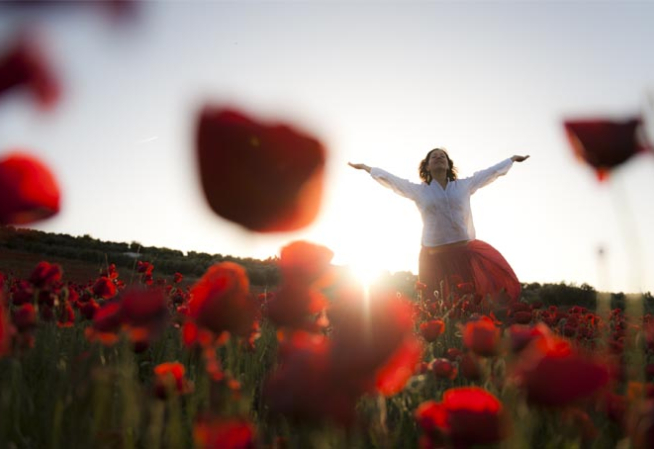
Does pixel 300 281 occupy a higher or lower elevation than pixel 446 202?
lower

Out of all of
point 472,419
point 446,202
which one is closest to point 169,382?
point 472,419

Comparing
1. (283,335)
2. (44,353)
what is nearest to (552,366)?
(283,335)

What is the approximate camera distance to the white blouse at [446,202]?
7.24m

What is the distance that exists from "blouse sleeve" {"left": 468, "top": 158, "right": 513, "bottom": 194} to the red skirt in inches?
28.6

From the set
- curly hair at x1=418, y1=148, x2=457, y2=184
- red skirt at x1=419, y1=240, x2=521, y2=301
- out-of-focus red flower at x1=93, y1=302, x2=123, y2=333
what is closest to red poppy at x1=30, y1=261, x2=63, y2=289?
out-of-focus red flower at x1=93, y1=302, x2=123, y2=333

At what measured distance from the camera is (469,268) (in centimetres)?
687

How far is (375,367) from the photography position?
2.68 feet

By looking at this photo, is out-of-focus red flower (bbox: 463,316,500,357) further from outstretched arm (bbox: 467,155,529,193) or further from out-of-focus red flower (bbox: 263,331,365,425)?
outstretched arm (bbox: 467,155,529,193)

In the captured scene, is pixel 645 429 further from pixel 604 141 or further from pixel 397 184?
pixel 397 184

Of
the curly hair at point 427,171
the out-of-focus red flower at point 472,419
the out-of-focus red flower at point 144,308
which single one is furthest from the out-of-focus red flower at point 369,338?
the curly hair at point 427,171

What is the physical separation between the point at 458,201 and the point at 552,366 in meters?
6.57

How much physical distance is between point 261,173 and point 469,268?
6.47 metres

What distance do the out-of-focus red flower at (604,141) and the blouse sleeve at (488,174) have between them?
589 centimetres

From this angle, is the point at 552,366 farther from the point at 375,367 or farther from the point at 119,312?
the point at 119,312
